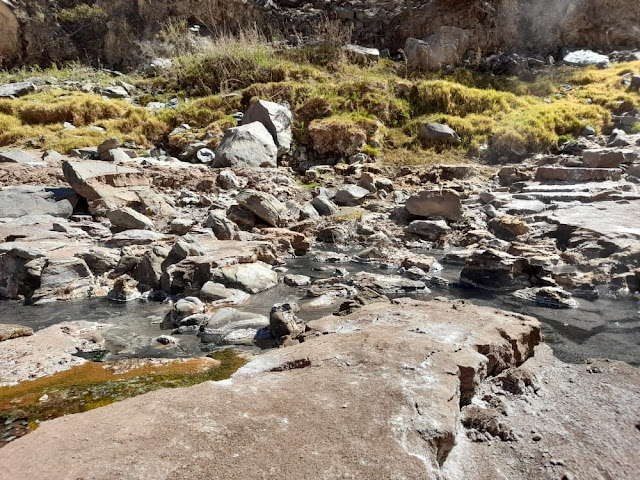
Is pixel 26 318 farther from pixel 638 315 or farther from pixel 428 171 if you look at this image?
pixel 428 171

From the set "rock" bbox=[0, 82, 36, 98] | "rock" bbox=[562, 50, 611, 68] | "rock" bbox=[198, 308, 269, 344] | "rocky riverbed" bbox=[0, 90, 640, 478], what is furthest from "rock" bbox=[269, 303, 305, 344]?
"rock" bbox=[562, 50, 611, 68]

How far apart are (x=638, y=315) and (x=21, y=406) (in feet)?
15.7

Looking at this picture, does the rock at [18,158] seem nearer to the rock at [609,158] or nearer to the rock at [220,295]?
the rock at [220,295]

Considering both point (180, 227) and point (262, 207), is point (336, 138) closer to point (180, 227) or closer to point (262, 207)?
point (262, 207)

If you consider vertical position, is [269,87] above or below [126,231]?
above

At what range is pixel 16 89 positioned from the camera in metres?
13.6

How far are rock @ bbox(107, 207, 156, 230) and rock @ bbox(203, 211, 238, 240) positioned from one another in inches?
33.3

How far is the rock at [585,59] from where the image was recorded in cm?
1541

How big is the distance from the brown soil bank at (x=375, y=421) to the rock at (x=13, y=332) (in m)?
2.13

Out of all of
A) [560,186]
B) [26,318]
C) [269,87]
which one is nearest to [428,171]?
[560,186]

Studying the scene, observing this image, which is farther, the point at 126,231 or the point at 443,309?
the point at 126,231

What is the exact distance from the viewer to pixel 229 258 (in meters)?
5.35

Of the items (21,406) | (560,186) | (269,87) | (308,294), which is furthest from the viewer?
(269,87)

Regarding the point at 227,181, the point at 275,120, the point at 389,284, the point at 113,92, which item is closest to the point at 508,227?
the point at 389,284
